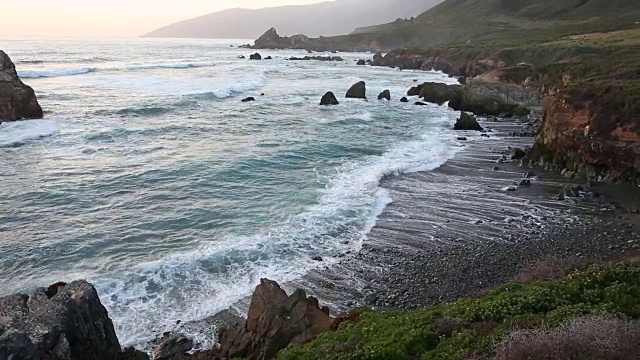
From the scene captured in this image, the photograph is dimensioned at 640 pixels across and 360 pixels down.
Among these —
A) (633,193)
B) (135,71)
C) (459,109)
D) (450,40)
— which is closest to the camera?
(633,193)

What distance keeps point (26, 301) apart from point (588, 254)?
19013mm

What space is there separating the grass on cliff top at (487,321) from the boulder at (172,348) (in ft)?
13.5

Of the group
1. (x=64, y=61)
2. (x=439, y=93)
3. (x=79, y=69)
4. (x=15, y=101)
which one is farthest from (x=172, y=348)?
(x=64, y=61)

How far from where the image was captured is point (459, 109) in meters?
58.9

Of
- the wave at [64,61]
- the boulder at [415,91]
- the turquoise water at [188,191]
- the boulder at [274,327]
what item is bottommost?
the turquoise water at [188,191]

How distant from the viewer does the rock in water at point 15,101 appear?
153ft

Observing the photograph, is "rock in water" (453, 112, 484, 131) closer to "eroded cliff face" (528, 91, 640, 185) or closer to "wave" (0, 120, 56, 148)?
"eroded cliff face" (528, 91, 640, 185)

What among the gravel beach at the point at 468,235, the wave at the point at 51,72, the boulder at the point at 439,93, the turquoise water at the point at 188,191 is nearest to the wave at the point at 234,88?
the turquoise water at the point at 188,191

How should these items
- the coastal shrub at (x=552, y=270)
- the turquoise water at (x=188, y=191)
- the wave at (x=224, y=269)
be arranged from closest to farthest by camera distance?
the coastal shrub at (x=552, y=270) < the wave at (x=224, y=269) < the turquoise water at (x=188, y=191)

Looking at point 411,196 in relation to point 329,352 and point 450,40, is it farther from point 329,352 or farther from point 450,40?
point 450,40

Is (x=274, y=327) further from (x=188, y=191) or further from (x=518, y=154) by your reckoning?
(x=518, y=154)

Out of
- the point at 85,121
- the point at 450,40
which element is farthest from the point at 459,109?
the point at 450,40

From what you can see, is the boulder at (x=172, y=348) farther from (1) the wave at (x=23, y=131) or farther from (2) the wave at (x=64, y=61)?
(2) the wave at (x=64, y=61)

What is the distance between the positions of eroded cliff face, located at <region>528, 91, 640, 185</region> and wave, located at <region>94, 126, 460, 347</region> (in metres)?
12.3
